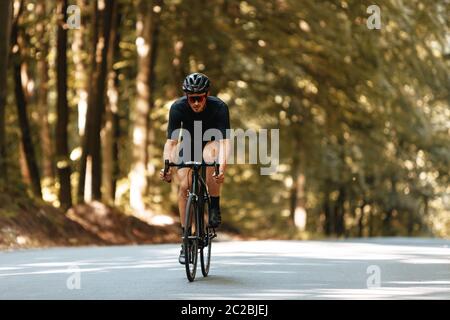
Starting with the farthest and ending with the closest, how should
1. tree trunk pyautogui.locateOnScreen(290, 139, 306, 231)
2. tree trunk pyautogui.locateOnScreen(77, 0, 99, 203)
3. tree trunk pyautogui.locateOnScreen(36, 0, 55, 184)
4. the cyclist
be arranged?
1. tree trunk pyautogui.locateOnScreen(290, 139, 306, 231)
2. tree trunk pyautogui.locateOnScreen(36, 0, 55, 184)
3. tree trunk pyautogui.locateOnScreen(77, 0, 99, 203)
4. the cyclist

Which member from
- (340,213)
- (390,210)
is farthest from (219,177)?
(340,213)

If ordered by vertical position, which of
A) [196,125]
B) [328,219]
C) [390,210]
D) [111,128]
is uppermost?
[111,128]

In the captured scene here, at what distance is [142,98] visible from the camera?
27234 millimetres

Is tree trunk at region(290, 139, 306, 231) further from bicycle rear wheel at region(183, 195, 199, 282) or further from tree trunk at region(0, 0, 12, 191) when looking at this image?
bicycle rear wheel at region(183, 195, 199, 282)

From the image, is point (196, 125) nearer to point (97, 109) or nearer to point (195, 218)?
point (195, 218)

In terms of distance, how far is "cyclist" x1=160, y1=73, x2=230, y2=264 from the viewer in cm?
1184

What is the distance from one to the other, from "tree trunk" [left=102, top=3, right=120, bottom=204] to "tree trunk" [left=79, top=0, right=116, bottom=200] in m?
2.11

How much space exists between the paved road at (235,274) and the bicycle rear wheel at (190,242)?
16cm

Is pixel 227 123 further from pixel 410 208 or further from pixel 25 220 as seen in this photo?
pixel 410 208


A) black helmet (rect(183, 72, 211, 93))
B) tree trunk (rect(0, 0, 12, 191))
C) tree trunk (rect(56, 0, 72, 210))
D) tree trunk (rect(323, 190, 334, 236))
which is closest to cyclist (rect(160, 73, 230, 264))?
black helmet (rect(183, 72, 211, 93))

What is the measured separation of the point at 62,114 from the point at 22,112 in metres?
1.22

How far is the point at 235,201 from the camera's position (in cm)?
3806

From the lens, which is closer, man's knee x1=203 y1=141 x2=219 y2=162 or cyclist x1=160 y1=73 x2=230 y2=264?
cyclist x1=160 y1=73 x2=230 y2=264
